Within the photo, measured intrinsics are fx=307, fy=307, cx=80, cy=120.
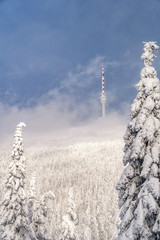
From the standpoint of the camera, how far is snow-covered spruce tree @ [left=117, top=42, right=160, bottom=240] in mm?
12195

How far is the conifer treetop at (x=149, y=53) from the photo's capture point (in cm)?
1528

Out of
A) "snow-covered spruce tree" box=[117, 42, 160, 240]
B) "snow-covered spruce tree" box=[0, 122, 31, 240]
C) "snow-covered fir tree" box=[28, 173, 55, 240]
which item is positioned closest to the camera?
"snow-covered spruce tree" box=[117, 42, 160, 240]

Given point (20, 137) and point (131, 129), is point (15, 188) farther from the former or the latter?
point (131, 129)

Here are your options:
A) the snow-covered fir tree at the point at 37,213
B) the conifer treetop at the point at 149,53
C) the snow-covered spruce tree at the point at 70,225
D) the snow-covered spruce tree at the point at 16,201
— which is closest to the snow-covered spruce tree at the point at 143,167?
the conifer treetop at the point at 149,53

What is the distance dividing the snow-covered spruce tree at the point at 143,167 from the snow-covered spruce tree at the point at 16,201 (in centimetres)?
1035

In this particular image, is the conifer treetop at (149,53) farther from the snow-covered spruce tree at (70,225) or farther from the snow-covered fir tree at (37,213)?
the snow-covered spruce tree at (70,225)

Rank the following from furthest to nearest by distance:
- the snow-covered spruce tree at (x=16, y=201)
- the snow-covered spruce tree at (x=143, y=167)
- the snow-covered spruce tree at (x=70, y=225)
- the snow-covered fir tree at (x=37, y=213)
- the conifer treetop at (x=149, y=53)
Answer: the snow-covered spruce tree at (x=70, y=225)
the snow-covered fir tree at (x=37, y=213)
the snow-covered spruce tree at (x=16, y=201)
the conifer treetop at (x=149, y=53)
the snow-covered spruce tree at (x=143, y=167)

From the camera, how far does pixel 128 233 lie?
1254 centimetres

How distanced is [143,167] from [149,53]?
6.00 metres

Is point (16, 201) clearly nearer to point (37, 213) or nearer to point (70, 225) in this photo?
point (37, 213)

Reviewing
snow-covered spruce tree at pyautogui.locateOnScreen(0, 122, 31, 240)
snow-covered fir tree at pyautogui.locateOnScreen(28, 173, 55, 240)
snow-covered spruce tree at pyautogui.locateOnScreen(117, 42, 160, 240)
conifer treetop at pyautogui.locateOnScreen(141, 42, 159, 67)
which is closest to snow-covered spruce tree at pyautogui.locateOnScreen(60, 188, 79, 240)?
snow-covered fir tree at pyautogui.locateOnScreen(28, 173, 55, 240)

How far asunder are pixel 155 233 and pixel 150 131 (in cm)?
417

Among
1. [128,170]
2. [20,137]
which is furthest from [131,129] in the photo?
[20,137]

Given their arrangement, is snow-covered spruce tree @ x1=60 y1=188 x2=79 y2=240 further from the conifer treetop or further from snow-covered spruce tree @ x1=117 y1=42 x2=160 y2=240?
the conifer treetop
